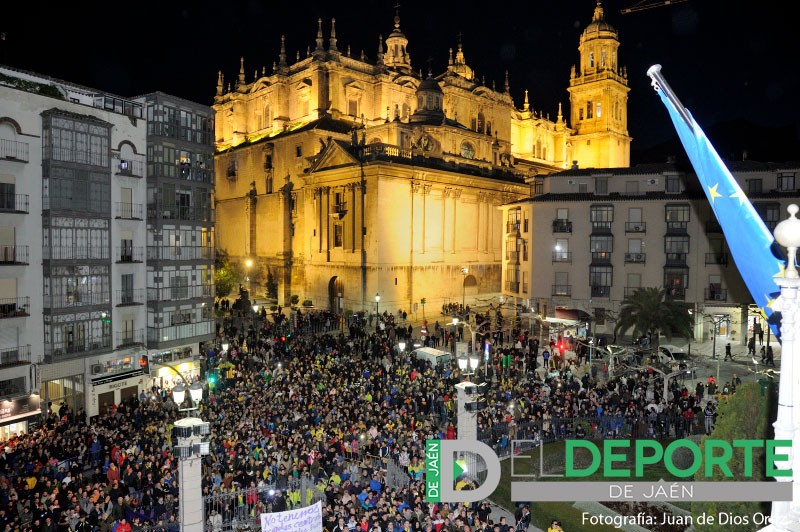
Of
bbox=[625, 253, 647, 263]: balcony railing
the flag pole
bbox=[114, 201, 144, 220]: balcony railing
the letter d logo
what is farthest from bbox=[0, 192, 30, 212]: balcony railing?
bbox=[625, 253, 647, 263]: balcony railing

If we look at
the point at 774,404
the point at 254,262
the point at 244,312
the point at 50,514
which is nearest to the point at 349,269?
the point at 244,312

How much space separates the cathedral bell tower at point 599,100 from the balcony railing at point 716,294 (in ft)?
153

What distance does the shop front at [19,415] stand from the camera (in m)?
21.8

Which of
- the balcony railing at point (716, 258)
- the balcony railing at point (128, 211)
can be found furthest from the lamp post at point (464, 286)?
the balcony railing at point (128, 211)

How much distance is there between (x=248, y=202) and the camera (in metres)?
65.1

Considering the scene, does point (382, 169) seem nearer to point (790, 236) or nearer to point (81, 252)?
point (81, 252)

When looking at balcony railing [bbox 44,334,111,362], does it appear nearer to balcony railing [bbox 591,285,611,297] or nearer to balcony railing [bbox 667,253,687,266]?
balcony railing [bbox 591,285,611,297]

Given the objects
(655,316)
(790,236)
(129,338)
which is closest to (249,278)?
(129,338)

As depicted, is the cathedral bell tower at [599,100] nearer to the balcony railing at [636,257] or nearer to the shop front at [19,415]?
the balcony railing at [636,257]

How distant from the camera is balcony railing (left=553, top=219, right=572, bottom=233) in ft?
130

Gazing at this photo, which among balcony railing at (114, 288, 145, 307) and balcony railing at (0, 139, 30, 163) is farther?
balcony railing at (114, 288, 145, 307)

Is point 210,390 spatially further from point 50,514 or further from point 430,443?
point 430,443

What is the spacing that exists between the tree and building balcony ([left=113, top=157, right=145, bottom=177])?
2462 centimetres

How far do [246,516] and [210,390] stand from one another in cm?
974
